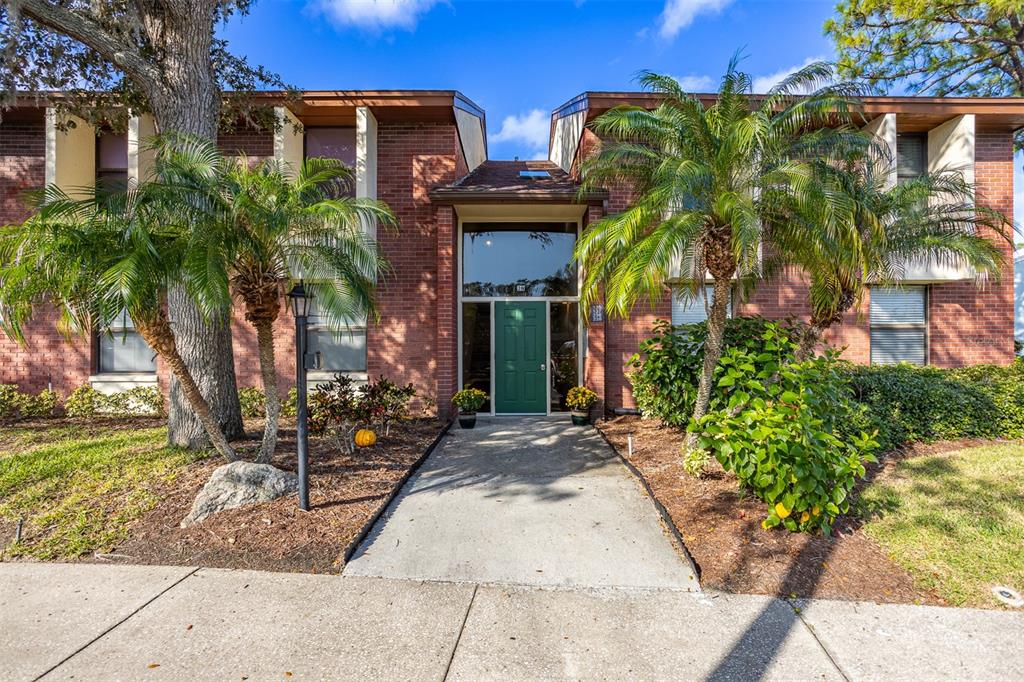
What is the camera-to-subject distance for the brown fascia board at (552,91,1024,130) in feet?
27.1

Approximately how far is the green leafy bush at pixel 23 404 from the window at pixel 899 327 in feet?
52.0

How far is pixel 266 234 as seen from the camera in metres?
4.42

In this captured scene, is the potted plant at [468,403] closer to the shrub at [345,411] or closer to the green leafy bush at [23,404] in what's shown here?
the shrub at [345,411]

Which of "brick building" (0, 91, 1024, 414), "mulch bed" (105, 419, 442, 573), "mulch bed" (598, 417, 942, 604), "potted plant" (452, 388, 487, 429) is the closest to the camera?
"mulch bed" (598, 417, 942, 604)

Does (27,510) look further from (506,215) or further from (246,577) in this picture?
(506,215)

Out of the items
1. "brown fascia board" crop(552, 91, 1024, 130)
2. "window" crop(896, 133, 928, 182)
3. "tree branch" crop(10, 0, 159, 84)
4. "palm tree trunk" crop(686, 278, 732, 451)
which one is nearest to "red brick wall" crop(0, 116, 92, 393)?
"tree branch" crop(10, 0, 159, 84)

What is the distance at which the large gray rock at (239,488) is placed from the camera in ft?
13.6

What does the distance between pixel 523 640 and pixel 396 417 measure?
4.92 m

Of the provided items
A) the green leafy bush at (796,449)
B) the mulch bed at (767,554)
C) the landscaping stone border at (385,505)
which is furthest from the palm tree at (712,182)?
the landscaping stone border at (385,505)

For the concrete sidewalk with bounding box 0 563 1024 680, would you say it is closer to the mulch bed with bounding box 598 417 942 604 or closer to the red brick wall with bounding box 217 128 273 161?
the mulch bed with bounding box 598 417 942 604

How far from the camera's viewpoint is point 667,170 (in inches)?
190

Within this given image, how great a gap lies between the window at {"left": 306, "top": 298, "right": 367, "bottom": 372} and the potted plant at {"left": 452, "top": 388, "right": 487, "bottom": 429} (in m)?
2.21

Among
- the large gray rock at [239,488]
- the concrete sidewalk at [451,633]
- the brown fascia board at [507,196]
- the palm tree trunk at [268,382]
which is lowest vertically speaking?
the concrete sidewalk at [451,633]

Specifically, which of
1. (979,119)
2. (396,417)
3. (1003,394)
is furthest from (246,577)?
(979,119)
